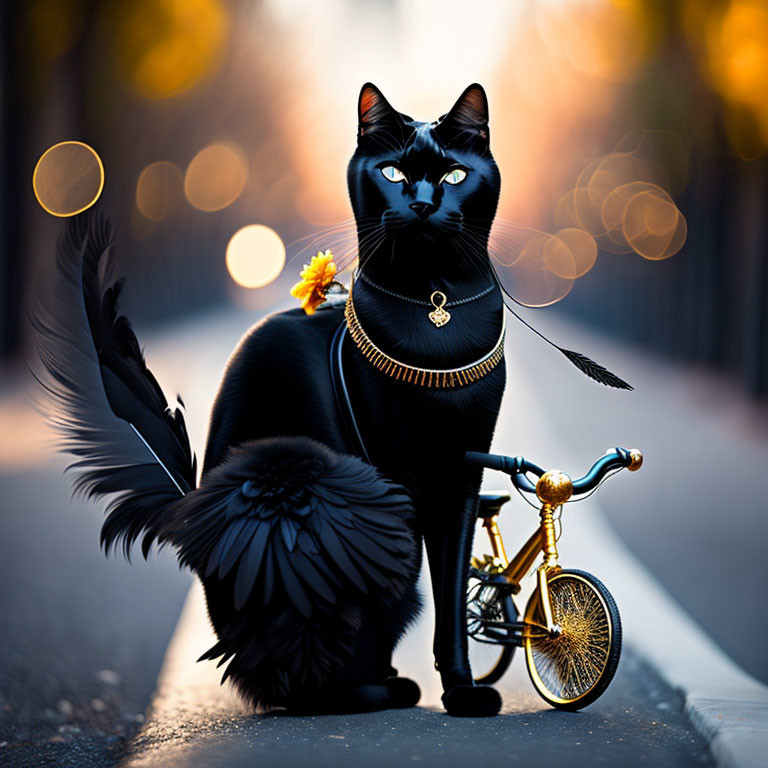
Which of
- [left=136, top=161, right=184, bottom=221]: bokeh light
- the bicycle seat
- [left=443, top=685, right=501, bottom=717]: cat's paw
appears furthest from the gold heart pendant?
[left=136, top=161, right=184, bottom=221]: bokeh light

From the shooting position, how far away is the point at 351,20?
16.5 metres

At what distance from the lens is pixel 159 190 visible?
17.8 meters

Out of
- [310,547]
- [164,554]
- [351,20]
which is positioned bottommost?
[164,554]

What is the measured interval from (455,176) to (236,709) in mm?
2101

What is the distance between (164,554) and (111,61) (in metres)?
7.43

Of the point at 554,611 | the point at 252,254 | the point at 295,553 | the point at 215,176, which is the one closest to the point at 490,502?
the point at 554,611

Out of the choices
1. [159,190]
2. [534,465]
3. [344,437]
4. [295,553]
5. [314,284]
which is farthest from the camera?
[159,190]

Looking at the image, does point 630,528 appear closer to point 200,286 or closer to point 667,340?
point 667,340

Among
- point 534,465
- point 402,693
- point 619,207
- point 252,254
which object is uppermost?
point 619,207

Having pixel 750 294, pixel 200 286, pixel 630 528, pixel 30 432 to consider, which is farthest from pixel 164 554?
pixel 200 286

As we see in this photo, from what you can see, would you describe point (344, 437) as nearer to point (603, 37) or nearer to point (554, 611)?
point (554, 611)

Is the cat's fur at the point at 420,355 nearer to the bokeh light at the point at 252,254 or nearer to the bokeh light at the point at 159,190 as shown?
the bokeh light at the point at 159,190

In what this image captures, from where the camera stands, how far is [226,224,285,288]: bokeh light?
20531 millimetres

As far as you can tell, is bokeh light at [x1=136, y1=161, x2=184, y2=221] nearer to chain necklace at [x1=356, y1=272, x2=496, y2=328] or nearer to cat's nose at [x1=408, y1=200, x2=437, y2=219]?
chain necklace at [x1=356, y1=272, x2=496, y2=328]
